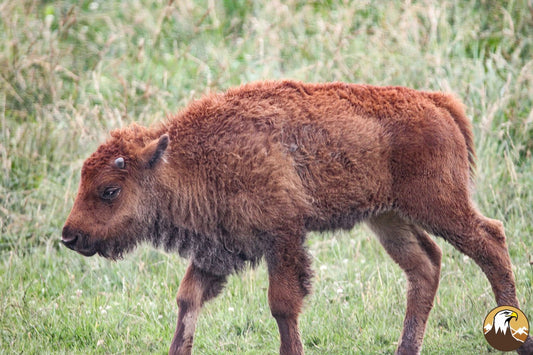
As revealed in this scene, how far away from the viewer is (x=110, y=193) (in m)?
5.21

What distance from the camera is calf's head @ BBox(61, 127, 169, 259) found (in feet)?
16.9

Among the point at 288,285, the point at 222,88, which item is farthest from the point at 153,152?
the point at 222,88

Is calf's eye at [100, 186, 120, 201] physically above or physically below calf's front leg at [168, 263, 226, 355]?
above

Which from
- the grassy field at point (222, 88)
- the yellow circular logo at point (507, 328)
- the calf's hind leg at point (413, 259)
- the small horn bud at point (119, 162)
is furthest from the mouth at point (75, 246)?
the yellow circular logo at point (507, 328)

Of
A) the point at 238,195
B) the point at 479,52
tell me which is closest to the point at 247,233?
the point at 238,195

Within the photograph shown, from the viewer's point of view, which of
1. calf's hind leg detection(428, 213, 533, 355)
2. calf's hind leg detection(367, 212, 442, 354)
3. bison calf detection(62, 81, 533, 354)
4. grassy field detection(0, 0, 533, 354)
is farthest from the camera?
grassy field detection(0, 0, 533, 354)

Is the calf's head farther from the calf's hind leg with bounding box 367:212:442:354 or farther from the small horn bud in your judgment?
the calf's hind leg with bounding box 367:212:442:354

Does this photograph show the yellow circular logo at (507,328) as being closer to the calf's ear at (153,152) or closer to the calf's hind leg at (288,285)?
the calf's hind leg at (288,285)

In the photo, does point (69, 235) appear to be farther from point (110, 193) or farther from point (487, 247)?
point (487, 247)

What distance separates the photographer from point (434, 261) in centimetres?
598

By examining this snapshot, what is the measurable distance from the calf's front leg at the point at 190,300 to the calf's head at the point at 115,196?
52cm

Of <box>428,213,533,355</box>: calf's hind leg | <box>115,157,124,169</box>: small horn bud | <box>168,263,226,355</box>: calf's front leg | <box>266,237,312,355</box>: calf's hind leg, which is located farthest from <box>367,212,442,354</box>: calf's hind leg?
<box>115,157,124,169</box>: small horn bud

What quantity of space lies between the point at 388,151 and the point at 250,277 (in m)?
2.04

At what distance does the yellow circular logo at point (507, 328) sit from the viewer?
216 inches
